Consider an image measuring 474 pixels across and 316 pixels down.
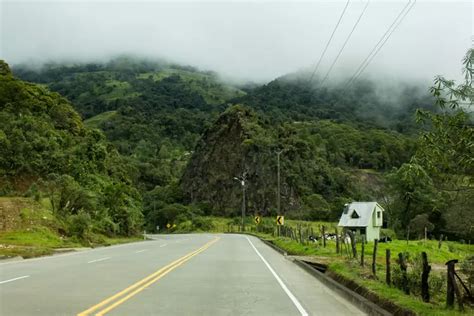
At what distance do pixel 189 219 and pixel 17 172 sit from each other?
198 ft

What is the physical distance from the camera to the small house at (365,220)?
2623 inches

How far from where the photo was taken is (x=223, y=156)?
13412 centimetres

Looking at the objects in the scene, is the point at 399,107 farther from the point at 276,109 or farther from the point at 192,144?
the point at 192,144

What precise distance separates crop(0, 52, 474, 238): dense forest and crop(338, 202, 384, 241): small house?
10.6 m

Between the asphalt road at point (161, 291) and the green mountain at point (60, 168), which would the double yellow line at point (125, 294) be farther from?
the green mountain at point (60, 168)

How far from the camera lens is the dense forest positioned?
29.1ft

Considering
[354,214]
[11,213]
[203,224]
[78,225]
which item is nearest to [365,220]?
[354,214]

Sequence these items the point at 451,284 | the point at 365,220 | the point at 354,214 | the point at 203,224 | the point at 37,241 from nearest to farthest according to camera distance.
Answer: the point at 451,284
the point at 37,241
the point at 365,220
the point at 354,214
the point at 203,224

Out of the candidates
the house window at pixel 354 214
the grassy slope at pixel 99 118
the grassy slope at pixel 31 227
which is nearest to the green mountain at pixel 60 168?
the grassy slope at pixel 31 227

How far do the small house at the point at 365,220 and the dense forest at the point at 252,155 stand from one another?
34.9ft

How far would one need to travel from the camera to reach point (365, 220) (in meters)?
66.8

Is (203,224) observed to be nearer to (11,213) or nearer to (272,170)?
(272,170)

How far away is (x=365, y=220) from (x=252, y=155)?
6241 cm

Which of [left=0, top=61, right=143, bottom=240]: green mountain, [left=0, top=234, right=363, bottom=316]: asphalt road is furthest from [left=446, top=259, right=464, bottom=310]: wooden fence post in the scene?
[left=0, top=61, right=143, bottom=240]: green mountain
